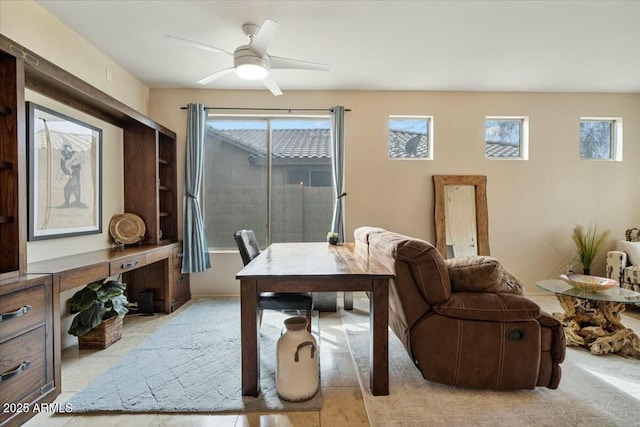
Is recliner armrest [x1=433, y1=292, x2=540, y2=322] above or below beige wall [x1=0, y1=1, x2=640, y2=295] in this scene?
below

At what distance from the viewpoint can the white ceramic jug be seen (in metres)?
1.71

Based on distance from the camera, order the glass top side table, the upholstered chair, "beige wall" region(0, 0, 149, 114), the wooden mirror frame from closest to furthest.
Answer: "beige wall" region(0, 0, 149, 114) < the glass top side table < the upholstered chair < the wooden mirror frame

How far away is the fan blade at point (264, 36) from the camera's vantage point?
6.40ft

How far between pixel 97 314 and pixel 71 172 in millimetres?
1199

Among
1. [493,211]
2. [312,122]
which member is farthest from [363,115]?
[493,211]

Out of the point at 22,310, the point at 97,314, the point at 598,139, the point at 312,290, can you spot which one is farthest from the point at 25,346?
the point at 598,139

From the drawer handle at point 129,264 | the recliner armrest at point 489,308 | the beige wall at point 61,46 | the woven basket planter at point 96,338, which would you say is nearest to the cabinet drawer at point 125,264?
the drawer handle at point 129,264

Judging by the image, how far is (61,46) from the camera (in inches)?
97.4

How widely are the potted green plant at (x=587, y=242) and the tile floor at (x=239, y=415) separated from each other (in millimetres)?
3325

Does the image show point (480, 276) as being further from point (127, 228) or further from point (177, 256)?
point (127, 228)

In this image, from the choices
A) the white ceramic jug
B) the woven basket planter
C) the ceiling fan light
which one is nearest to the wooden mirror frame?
the ceiling fan light

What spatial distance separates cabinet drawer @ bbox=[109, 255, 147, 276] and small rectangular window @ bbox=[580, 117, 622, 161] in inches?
214

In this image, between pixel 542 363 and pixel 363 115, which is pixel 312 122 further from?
pixel 542 363

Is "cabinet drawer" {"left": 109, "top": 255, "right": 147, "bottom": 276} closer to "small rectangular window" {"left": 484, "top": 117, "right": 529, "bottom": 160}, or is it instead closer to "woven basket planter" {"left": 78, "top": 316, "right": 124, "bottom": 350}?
"woven basket planter" {"left": 78, "top": 316, "right": 124, "bottom": 350}
